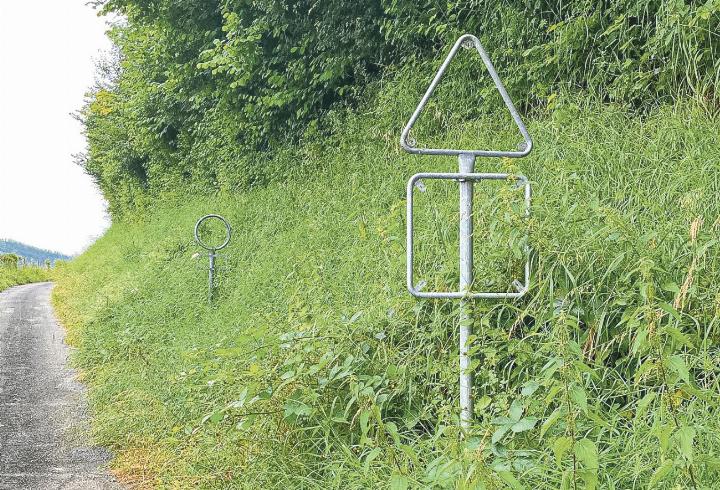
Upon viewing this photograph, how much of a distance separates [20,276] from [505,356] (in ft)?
94.3

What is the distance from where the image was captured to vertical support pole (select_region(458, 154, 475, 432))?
10.3 feet

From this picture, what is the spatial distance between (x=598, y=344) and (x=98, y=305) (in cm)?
944

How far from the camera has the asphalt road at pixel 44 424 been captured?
4.56 m

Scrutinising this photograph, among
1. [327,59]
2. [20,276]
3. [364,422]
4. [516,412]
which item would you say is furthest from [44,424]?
[20,276]

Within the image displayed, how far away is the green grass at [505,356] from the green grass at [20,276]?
840 inches

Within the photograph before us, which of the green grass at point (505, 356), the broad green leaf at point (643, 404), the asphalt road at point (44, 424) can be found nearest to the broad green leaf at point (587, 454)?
the green grass at point (505, 356)

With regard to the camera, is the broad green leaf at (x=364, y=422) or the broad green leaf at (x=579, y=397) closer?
the broad green leaf at (x=579, y=397)

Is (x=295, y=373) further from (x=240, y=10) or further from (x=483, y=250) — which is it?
(x=240, y=10)

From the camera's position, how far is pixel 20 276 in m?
28.6

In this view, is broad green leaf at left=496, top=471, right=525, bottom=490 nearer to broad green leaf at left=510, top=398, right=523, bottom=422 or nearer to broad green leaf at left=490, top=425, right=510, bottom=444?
broad green leaf at left=490, top=425, right=510, bottom=444

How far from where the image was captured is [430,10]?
7.96 metres

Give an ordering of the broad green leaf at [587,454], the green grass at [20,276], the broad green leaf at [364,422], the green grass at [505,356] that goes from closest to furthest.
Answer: the broad green leaf at [587,454] < the green grass at [505,356] < the broad green leaf at [364,422] < the green grass at [20,276]

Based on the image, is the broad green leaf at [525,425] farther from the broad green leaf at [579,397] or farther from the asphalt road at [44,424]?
the asphalt road at [44,424]

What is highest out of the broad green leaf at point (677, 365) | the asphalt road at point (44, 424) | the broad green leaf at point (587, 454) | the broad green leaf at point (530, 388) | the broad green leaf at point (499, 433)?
the broad green leaf at point (677, 365)
